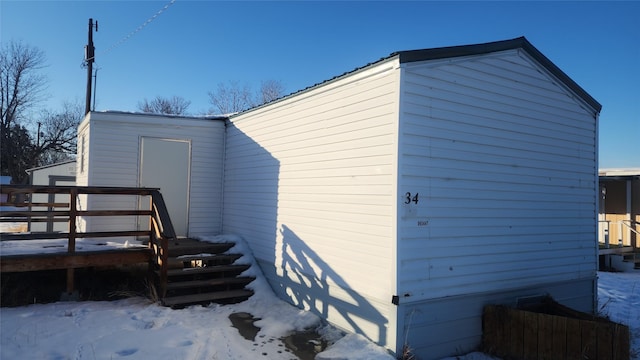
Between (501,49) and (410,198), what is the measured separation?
8.58 feet

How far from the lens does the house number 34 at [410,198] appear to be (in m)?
4.87

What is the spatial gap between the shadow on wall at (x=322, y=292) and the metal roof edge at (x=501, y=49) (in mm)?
2923

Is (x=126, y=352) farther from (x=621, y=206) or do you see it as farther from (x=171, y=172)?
(x=621, y=206)

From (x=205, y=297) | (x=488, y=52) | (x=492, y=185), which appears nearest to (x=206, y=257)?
(x=205, y=297)

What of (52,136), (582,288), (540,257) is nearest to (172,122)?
(540,257)

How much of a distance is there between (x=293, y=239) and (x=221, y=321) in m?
1.59

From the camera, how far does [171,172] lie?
8.77m

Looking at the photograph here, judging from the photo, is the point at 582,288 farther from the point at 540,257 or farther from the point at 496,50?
the point at 496,50

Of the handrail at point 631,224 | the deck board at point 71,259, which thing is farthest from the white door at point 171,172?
the handrail at point 631,224

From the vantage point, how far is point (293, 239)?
659 centimetres

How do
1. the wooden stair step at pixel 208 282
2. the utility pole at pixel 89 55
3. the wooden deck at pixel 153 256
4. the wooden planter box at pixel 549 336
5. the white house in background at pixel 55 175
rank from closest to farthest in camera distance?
the wooden planter box at pixel 549 336 → the wooden deck at pixel 153 256 → the wooden stair step at pixel 208 282 → the white house in background at pixel 55 175 → the utility pole at pixel 89 55

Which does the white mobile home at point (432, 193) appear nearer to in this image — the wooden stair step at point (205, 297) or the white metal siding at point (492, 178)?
the white metal siding at point (492, 178)

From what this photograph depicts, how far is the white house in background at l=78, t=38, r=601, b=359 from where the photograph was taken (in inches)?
195

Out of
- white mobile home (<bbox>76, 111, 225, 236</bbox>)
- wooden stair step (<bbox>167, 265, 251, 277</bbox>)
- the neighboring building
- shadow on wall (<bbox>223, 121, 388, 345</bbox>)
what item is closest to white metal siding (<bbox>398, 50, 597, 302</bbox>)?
shadow on wall (<bbox>223, 121, 388, 345</bbox>)
